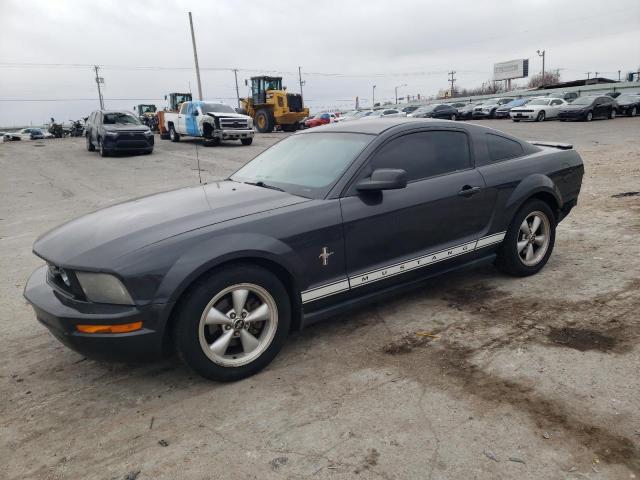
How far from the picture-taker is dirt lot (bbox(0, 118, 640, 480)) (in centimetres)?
236

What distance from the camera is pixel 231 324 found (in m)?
3.01

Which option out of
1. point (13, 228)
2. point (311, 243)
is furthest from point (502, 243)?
point (13, 228)

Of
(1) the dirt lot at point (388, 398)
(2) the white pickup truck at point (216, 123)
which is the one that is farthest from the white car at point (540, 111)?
(1) the dirt lot at point (388, 398)

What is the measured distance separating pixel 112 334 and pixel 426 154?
2.65 m

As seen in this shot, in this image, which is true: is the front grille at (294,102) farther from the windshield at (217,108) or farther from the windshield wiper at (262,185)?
the windshield wiper at (262,185)

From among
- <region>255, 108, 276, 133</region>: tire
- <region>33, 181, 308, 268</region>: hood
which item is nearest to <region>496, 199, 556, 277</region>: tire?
<region>33, 181, 308, 268</region>: hood

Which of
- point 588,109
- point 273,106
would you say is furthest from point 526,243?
point 588,109

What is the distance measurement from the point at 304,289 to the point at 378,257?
64 centimetres

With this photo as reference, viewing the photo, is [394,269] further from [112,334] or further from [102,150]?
[102,150]

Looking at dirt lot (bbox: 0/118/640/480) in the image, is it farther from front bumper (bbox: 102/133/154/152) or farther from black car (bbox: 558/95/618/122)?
black car (bbox: 558/95/618/122)

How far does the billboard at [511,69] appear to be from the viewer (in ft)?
303

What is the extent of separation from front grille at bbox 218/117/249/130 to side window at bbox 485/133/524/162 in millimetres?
16455

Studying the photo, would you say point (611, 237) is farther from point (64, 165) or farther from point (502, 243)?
point (64, 165)

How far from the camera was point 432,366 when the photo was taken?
10.4 ft
